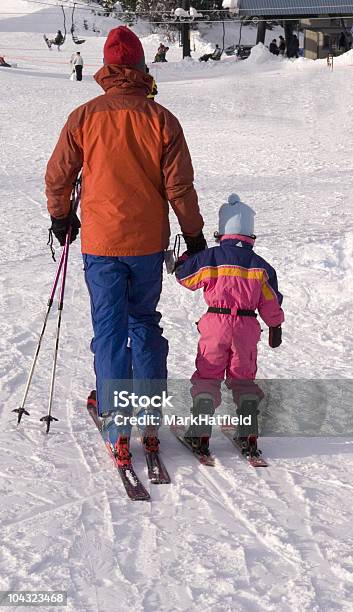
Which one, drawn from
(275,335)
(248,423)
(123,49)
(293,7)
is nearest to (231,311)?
(275,335)

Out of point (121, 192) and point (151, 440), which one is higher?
point (121, 192)

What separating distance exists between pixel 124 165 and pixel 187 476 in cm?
148

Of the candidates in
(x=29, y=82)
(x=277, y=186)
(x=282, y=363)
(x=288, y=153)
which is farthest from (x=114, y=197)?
(x=29, y=82)

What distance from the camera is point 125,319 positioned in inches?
164

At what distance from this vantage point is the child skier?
4.29 meters

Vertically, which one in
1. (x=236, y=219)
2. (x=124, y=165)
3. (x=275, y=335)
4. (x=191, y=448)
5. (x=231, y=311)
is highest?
(x=124, y=165)

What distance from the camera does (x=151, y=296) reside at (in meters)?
4.27

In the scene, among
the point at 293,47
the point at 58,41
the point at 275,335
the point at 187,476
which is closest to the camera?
the point at 187,476

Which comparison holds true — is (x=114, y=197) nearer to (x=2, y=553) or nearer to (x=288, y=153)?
(x=2, y=553)

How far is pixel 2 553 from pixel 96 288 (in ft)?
4.40

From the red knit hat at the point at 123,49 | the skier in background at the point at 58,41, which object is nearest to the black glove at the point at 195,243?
the red knit hat at the point at 123,49

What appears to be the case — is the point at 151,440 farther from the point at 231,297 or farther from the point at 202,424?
the point at 231,297

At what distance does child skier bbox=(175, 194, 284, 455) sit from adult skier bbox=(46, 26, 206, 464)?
194 millimetres

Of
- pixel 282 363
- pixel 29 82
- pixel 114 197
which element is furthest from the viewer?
pixel 29 82
